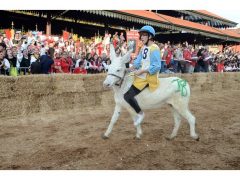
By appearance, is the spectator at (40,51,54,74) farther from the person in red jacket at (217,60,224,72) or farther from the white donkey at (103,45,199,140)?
the person in red jacket at (217,60,224,72)

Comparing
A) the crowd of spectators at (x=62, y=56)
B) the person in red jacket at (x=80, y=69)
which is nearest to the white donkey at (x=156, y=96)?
the crowd of spectators at (x=62, y=56)

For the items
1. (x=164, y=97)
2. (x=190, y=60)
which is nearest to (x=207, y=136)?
(x=164, y=97)

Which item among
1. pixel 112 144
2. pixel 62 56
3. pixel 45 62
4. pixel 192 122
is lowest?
pixel 112 144

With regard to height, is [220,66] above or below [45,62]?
below

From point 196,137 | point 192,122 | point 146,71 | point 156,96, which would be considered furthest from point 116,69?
point 196,137

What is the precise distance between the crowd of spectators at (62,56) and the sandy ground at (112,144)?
2331 millimetres

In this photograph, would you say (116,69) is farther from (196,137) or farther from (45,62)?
(45,62)

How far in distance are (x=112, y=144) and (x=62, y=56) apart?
7.22m

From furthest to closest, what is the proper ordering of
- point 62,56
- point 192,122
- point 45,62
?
point 62,56
point 45,62
point 192,122

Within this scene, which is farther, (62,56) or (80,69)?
(80,69)

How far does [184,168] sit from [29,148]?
2.86m

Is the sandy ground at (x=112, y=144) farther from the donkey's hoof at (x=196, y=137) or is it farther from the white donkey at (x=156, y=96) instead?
the white donkey at (x=156, y=96)

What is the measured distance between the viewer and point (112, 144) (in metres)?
6.89
